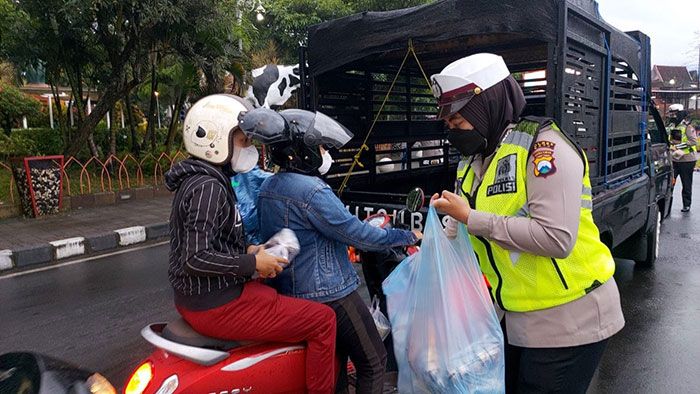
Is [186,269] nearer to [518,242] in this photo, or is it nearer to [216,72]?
[518,242]

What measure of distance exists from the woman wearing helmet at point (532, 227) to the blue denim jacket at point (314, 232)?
14.4 inches

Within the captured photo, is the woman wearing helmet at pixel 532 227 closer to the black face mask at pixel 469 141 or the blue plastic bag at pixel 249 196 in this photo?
the black face mask at pixel 469 141

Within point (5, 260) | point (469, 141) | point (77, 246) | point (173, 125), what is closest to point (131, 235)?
point (77, 246)

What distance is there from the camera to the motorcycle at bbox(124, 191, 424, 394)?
176 cm

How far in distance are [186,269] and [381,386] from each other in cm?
90

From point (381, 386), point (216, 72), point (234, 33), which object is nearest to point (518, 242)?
point (381, 386)

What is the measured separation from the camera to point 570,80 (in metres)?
2.98

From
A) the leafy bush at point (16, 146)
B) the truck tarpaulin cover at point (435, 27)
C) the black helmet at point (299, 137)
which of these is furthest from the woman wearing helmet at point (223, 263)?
the leafy bush at point (16, 146)

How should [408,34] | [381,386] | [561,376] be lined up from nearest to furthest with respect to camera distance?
[561,376] < [381,386] < [408,34]

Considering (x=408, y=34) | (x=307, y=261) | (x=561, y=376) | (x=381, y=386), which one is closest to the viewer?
(x=561, y=376)

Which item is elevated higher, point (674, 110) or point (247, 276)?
point (674, 110)

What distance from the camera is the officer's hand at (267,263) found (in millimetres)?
1749

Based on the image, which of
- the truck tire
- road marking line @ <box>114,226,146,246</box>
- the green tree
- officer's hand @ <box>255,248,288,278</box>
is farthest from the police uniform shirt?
the green tree

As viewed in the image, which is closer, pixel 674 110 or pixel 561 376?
pixel 561 376
